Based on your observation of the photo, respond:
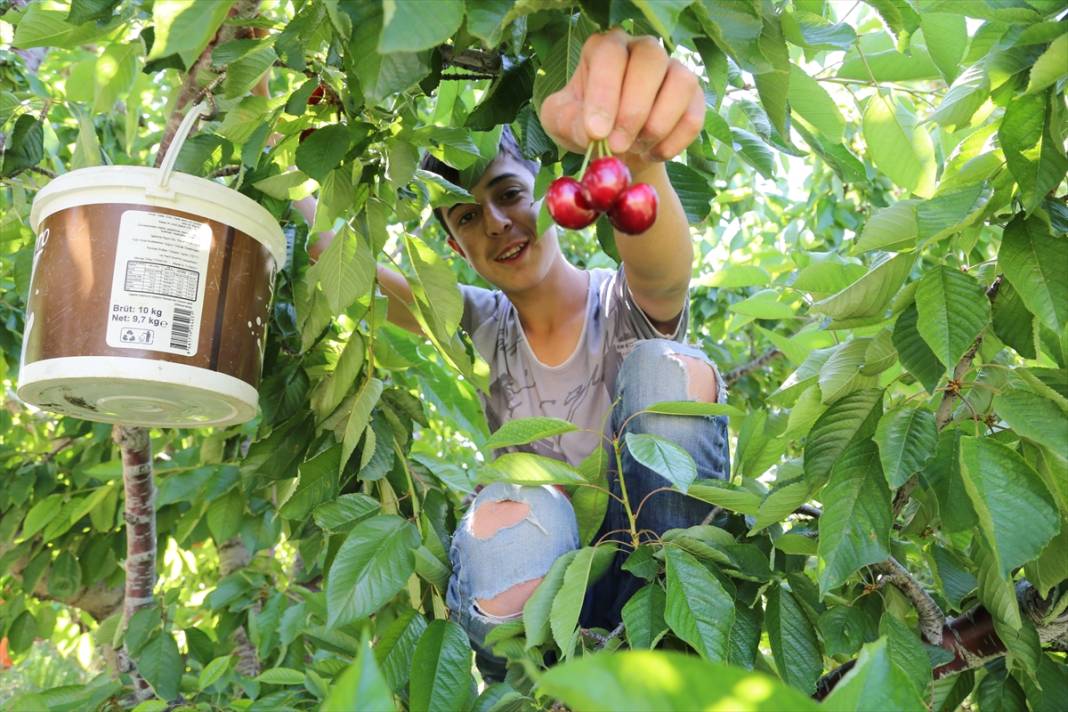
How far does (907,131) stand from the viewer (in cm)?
127

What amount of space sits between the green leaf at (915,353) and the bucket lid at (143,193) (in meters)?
0.78

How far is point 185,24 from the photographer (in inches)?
27.1

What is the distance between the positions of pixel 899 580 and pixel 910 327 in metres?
0.32

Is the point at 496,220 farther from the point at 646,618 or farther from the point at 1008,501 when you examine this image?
the point at 1008,501

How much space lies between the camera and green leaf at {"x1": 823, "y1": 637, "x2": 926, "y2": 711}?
0.42 meters

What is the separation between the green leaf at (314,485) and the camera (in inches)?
51.0

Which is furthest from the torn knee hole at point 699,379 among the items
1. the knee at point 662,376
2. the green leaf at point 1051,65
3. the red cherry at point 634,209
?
the green leaf at point 1051,65

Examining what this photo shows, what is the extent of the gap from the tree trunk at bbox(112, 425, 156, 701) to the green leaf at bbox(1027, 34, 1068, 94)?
144cm

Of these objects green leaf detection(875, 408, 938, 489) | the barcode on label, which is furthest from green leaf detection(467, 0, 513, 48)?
the barcode on label

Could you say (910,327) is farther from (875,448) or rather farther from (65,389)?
(65,389)

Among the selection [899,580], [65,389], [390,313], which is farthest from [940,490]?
[390,313]

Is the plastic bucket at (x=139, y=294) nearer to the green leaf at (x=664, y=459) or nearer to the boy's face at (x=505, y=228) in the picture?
the green leaf at (x=664, y=459)

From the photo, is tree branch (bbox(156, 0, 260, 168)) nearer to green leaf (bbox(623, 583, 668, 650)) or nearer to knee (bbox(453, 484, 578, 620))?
knee (bbox(453, 484, 578, 620))

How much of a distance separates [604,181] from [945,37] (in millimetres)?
623
